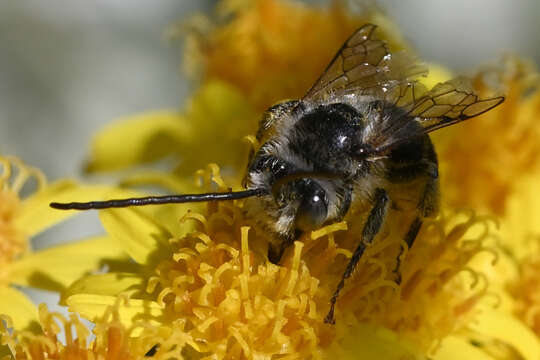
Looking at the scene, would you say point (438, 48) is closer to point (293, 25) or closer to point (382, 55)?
point (293, 25)

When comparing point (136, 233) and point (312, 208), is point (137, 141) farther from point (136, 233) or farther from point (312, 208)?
point (312, 208)

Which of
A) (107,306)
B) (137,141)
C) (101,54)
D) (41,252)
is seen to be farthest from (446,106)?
(101,54)

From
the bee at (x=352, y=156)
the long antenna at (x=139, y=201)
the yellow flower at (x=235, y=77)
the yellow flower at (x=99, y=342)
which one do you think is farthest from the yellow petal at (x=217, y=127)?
the long antenna at (x=139, y=201)

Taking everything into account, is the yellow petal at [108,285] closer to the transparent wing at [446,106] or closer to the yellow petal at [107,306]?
the yellow petal at [107,306]

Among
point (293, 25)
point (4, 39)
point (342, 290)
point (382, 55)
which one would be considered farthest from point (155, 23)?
point (342, 290)

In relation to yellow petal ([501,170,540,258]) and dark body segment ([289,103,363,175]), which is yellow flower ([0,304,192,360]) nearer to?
dark body segment ([289,103,363,175])

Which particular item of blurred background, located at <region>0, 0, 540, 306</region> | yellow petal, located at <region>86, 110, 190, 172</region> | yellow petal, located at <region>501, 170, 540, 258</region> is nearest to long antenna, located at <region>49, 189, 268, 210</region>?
yellow petal, located at <region>501, 170, 540, 258</region>

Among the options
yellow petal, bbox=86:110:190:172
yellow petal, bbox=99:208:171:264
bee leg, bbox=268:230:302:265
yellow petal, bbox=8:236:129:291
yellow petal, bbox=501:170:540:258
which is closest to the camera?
bee leg, bbox=268:230:302:265
